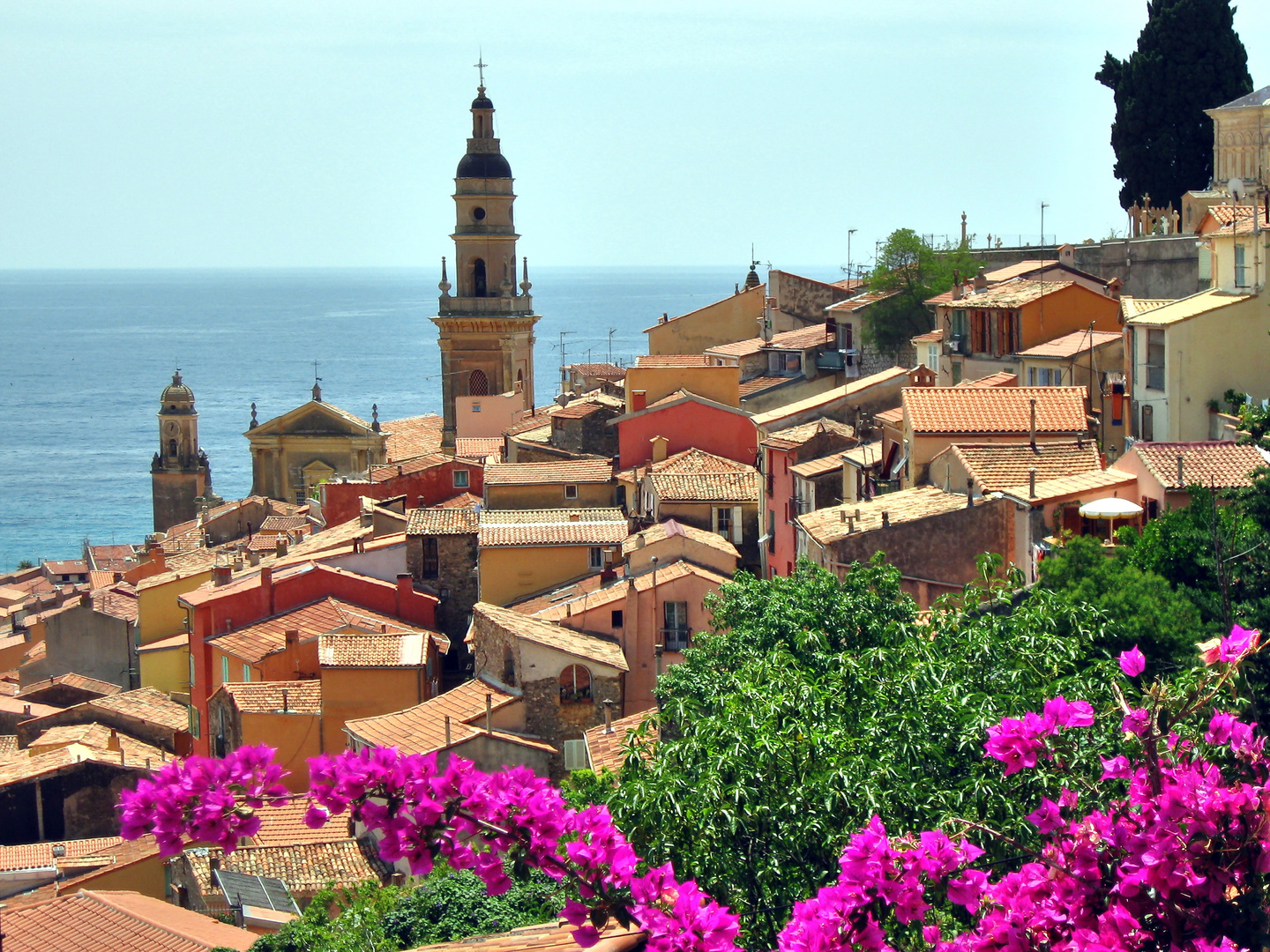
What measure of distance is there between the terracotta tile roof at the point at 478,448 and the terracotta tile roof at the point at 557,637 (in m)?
14.5

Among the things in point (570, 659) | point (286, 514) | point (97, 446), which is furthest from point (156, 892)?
point (97, 446)

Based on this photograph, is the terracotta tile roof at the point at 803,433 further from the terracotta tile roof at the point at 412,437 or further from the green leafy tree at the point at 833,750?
the terracotta tile roof at the point at 412,437

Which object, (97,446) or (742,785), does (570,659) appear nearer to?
(742,785)

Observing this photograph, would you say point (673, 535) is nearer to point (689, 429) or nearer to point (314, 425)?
point (689, 429)

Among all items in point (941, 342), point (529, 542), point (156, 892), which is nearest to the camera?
point (156, 892)

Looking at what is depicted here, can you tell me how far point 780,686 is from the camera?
15.2 m

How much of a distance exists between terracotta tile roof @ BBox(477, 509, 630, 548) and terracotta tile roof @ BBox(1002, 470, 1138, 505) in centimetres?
943

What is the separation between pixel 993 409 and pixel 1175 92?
56.6ft

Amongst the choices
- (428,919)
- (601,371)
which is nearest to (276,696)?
(428,919)

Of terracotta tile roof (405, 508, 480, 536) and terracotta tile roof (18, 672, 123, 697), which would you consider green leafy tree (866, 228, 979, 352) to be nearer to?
terracotta tile roof (405, 508, 480, 536)

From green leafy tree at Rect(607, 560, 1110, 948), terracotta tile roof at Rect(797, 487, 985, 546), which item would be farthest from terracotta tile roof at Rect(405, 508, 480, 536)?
green leafy tree at Rect(607, 560, 1110, 948)

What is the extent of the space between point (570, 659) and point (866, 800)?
13318 mm

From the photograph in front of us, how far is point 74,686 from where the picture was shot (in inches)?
1437

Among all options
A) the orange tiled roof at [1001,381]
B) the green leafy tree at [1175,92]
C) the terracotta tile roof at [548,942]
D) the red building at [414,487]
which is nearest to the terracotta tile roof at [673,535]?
the orange tiled roof at [1001,381]
